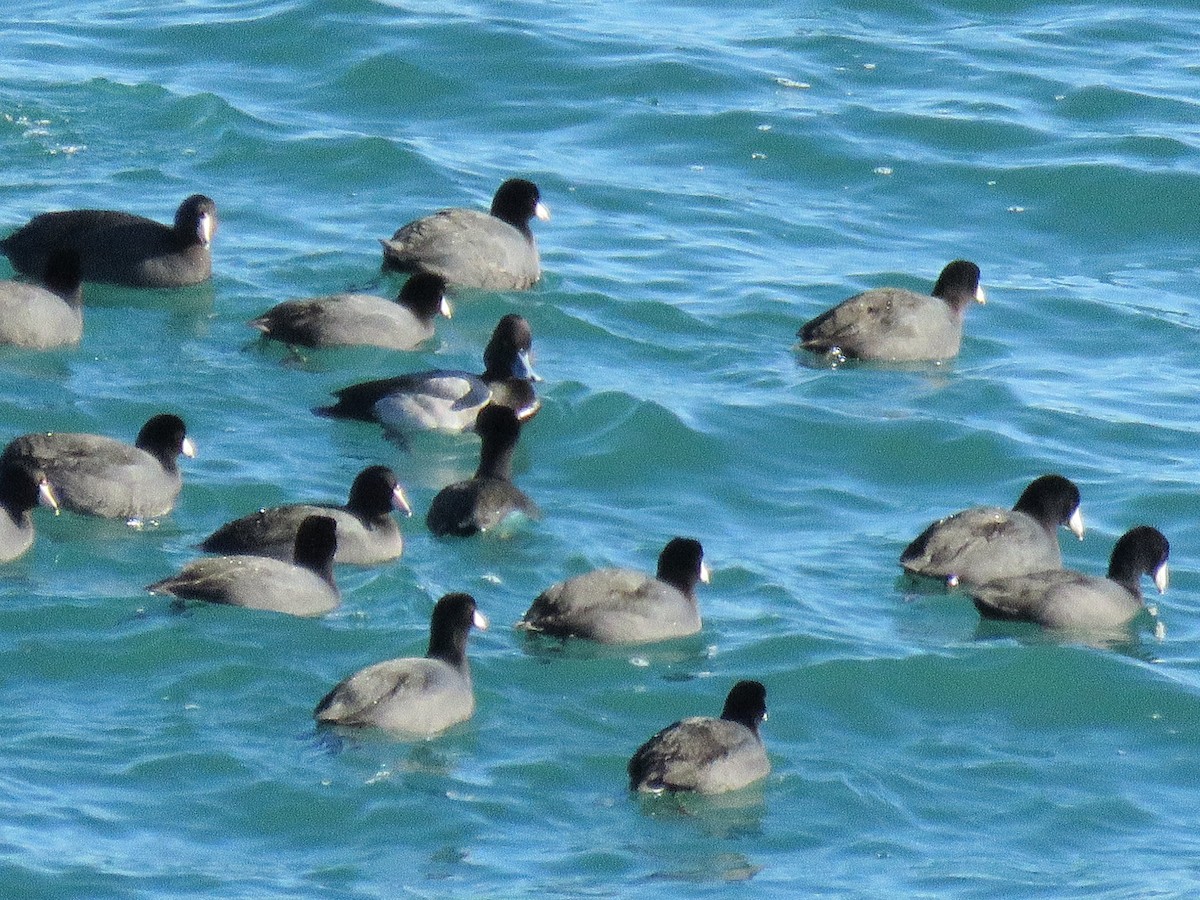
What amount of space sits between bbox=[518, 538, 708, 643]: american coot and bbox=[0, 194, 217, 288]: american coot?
5968mm

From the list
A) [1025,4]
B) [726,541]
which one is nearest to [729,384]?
[726,541]

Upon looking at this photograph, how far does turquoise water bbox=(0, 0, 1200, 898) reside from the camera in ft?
38.2

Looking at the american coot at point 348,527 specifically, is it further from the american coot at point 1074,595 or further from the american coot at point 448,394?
the american coot at point 1074,595

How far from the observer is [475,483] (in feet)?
49.8

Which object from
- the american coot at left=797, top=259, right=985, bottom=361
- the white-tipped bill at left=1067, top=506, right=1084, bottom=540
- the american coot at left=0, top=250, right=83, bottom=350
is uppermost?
the american coot at left=0, top=250, right=83, bottom=350

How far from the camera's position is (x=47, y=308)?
17.3m

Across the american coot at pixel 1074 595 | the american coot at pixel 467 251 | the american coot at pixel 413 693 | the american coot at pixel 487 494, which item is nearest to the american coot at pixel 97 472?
the american coot at pixel 487 494

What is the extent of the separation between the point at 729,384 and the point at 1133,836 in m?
6.59

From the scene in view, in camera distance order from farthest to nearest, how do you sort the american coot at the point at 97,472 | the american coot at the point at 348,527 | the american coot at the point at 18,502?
the american coot at the point at 97,472
the american coot at the point at 348,527
the american coot at the point at 18,502

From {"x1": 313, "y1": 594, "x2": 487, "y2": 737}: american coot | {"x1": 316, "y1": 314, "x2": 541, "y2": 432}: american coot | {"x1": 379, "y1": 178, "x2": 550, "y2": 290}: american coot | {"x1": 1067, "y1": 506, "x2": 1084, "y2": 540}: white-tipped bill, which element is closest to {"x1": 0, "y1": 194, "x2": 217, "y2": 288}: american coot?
{"x1": 379, "y1": 178, "x2": 550, "y2": 290}: american coot

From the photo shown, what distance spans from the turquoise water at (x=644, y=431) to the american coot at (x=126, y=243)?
22 cm

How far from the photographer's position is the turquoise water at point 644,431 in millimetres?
11641

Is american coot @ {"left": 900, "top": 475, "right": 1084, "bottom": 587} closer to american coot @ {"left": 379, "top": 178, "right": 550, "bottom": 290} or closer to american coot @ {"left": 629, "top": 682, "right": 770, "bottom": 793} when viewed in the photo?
american coot @ {"left": 629, "top": 682, "right": 770, "bottom": 793}

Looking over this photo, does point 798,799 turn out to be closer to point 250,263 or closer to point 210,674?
point 210,674
